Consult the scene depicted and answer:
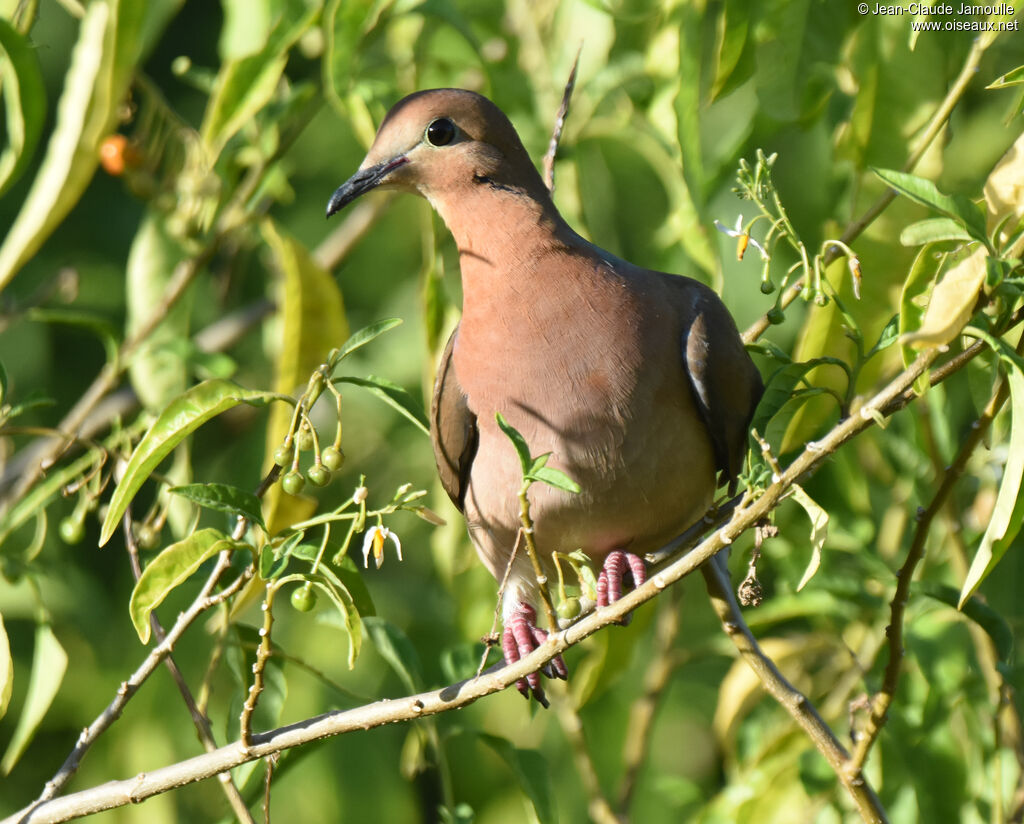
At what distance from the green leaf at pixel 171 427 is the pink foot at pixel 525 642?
95 centimetres

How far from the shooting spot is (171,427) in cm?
207

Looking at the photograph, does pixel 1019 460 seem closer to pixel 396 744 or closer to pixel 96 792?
pixel 96 792

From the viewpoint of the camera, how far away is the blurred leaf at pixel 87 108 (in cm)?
286

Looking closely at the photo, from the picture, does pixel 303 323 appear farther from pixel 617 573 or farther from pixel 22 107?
pixel 617 573

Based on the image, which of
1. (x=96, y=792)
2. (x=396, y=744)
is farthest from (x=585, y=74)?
(x=396, y=744)

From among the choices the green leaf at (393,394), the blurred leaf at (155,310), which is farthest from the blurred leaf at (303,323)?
the green leaf at (393,394)

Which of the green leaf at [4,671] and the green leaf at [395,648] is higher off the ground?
the green leaf at [4,671]

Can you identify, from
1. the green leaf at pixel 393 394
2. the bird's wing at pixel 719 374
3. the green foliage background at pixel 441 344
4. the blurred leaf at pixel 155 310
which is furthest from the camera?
the blurred leaf at pixel 155 310

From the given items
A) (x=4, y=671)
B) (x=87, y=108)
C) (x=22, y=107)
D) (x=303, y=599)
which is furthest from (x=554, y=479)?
(x=87, y=108)

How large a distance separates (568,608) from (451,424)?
36.0 inches

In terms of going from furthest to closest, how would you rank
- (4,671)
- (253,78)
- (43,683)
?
1. (253,78)
2. (43,683)
3. (4,671)

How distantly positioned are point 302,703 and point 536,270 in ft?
6.05

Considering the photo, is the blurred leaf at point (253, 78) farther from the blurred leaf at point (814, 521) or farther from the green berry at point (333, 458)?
the blurred leaf at point (814, 521)

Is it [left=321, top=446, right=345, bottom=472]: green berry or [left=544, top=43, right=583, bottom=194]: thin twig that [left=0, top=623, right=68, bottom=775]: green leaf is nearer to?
[left=321, top=446, right=345, bottom=472]: green berry
